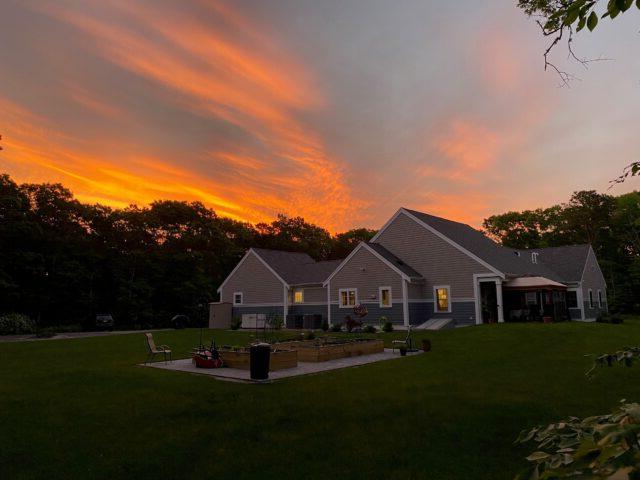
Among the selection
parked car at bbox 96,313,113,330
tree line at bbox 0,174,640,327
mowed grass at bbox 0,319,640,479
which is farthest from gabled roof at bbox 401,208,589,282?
parked car at bbox 96,313,113,330

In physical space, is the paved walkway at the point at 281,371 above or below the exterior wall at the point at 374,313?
below

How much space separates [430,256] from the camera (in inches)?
1262

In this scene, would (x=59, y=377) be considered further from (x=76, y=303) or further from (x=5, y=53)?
(x=76, y=303)

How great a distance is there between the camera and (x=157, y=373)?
14.5 m

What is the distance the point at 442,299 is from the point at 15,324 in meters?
36.4

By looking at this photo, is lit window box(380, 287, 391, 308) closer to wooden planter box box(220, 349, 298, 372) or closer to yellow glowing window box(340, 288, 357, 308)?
yellow glowing window box(340, 288, 357, 308)

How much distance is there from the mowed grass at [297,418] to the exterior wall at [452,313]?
43.2 ft

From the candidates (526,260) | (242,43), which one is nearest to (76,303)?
(242,43)

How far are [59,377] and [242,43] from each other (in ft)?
48.6

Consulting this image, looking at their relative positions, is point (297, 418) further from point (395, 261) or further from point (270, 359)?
point (395, 261)

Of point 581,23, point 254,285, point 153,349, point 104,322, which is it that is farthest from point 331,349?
point 104,322

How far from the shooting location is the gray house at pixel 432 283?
3002 cm

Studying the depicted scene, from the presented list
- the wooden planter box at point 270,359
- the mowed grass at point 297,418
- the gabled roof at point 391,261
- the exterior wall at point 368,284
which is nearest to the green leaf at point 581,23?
the mowed grass at point 297,418

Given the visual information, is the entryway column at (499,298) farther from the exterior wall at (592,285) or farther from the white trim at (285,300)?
the white trim at (285,300)
